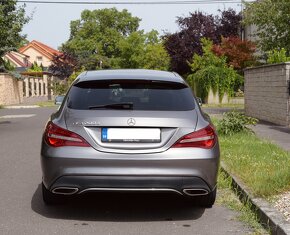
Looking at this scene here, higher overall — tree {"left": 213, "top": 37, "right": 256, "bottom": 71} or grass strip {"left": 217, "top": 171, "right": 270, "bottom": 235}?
tree {"left": 213, "top": 37, "right": 256, "bottom": 71}

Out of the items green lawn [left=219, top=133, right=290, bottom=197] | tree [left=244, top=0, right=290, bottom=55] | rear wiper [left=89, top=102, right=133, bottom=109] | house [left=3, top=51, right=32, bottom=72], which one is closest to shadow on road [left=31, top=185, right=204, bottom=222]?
green lawn [left=219, top=133, right=290, bottom=197]

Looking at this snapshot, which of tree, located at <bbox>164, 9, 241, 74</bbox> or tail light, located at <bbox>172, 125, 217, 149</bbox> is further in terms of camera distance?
tree, located at <bbox>164, 9, 241, 74</bbox>

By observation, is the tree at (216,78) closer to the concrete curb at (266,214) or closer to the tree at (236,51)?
the tree at (236,51)

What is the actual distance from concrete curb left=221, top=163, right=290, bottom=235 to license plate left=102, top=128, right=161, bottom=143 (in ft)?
4.13

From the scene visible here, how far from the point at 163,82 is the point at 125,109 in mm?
687

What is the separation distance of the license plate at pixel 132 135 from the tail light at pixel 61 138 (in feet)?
0.78

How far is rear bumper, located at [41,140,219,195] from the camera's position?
5.00 metres

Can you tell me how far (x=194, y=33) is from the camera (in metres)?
44.2

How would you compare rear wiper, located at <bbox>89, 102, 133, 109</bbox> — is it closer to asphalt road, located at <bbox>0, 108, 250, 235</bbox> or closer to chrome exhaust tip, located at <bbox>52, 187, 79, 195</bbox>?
chrome exhaust tip, located at <bbox>52, 187, 79, 195</bbox>

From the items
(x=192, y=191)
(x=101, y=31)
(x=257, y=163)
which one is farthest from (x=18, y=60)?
(x=192, y=191)

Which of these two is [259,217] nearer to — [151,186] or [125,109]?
[151,186]

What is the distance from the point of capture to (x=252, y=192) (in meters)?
6.00

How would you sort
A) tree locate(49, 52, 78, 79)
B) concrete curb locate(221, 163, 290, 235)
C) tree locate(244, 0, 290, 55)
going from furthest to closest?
1. tree locate(49, 52, 78, 79)
2. tree locate(244, 0, 290, 55)
3. concrete curb locate(221, 163, 290, 235)

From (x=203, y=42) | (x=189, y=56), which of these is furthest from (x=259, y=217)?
(x=189, y=56)
